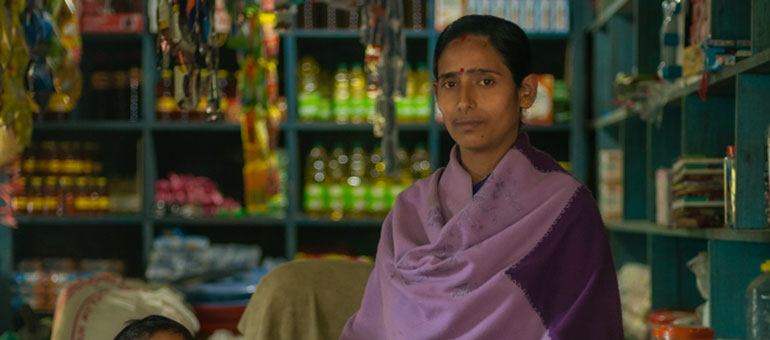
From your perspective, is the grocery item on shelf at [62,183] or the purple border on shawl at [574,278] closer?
the purple border on shawl at [574,278]

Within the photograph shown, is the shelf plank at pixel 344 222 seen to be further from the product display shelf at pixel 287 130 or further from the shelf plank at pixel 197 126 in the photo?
the shelf plank at pixel 197 126

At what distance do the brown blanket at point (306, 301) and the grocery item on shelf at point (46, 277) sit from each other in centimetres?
257

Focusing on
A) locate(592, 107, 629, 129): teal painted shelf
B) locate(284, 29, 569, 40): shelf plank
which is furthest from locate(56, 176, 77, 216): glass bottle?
locate(592, 107, 629, 129): teal painted shelf

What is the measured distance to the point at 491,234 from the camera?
4.84 feet

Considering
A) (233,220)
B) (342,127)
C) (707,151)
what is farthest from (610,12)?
(233,220)

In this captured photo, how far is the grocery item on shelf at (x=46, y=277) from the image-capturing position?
448 centimetres

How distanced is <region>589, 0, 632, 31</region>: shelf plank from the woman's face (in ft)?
6.94

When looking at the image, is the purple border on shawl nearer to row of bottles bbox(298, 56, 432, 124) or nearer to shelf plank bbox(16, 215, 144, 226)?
row of bottles bbox(298, 56, 432, 124)

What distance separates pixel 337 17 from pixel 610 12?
1.26 m

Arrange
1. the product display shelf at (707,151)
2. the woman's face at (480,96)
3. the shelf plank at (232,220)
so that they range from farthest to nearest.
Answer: the shelf plank at (232,220), the product display shelf at (707,151), the woman's face at (480,96)

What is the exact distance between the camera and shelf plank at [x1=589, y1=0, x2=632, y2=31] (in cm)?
358

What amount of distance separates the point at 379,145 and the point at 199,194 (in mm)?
880

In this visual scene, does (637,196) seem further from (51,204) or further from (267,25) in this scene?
(51,204)

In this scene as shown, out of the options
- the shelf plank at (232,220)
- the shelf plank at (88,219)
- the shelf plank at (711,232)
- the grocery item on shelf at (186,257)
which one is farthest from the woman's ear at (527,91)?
the shelf plank at (88,219)
